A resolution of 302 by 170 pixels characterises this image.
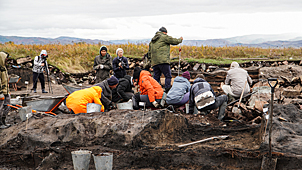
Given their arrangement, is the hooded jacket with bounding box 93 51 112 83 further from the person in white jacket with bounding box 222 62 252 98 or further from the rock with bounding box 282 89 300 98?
the rock with bounding box 282 89 300 98

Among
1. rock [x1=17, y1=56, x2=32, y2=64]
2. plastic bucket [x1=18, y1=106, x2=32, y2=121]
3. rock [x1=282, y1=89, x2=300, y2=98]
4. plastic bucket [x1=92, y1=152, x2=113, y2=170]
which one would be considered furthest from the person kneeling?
rock [x1=17, y1=56, x2=32, y2=64]

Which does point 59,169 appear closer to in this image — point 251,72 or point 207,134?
A: point 207,134

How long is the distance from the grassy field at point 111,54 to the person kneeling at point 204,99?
24.4 feet

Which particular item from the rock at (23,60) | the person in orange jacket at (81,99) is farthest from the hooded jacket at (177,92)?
the rock at (23,60)

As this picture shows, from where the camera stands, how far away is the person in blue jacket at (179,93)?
18.4 feet

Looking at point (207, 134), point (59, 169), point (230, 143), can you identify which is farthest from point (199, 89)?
point (59, 169)

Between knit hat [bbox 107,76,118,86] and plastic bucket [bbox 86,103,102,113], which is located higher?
knit hat [bbox 107,76,118,86]

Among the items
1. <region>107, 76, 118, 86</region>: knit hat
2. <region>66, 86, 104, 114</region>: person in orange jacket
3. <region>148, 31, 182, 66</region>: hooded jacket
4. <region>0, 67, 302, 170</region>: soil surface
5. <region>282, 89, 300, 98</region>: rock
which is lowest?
<region>0, 67, 302, 170</region>: soil surface

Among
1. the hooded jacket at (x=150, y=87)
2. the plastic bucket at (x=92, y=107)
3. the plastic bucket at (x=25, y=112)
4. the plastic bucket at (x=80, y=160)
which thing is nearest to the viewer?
the plastic bucket at (x=80, y=160)

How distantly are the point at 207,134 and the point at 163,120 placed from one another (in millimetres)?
813

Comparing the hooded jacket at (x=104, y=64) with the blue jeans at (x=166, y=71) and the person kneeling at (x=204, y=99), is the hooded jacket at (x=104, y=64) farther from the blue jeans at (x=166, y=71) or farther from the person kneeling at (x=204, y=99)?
the person kneeling at (x=204, y=99)

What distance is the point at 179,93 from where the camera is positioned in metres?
5.62

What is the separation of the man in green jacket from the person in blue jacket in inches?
47.1

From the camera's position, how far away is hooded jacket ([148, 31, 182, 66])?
6930 mm
